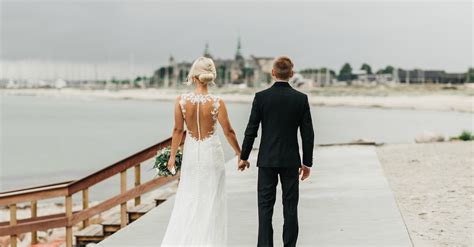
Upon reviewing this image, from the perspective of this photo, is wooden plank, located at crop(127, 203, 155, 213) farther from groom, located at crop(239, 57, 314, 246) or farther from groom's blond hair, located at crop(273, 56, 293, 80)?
groom's blond hair, located at crop(273, 56, 293, 80)

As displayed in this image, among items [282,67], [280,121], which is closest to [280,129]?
[280,121]

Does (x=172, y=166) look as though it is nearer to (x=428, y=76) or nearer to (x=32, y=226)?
(x=32, y=226)

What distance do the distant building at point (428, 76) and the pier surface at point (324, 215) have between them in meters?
173

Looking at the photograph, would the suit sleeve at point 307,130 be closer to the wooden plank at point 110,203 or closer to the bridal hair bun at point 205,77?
the bridal hair bun at point 205,77

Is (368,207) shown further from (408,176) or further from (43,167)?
(43,167)

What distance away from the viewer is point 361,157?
61.3 feet

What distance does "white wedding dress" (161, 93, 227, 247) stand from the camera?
6.66 metres

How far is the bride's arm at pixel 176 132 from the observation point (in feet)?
21.7

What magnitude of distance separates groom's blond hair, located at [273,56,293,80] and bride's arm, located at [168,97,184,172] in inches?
37.3

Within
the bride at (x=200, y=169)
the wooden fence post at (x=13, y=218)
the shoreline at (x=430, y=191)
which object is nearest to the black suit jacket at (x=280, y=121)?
the bride at (x=200, y=169)

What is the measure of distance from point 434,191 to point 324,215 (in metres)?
3.35

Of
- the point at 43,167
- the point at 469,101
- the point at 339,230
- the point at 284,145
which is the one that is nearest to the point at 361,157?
the point at 339,230

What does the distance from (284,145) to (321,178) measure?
7.69 meters

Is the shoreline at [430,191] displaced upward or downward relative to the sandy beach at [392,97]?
upward
